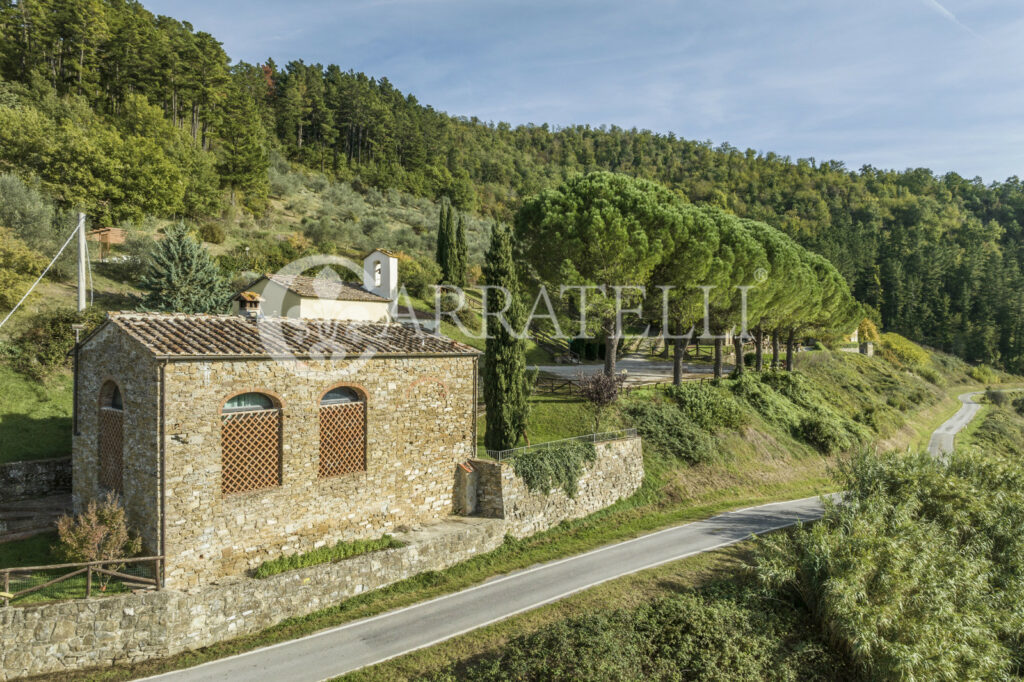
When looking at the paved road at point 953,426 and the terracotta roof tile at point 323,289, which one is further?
the paved road at point 953,426

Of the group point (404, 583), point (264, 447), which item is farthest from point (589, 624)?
point (264, 447)

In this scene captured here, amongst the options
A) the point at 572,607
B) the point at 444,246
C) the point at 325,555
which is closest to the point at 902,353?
the point at 444,246

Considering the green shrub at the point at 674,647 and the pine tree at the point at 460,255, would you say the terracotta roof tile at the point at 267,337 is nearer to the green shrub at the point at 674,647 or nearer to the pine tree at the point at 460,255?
the green shrub at the point at 674,647

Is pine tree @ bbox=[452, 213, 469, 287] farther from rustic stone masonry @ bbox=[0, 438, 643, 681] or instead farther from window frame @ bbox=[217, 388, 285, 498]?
window frame @ bbox=[217, 388, 285, 498]

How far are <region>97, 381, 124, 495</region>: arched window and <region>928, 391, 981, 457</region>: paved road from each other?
38.1 meters

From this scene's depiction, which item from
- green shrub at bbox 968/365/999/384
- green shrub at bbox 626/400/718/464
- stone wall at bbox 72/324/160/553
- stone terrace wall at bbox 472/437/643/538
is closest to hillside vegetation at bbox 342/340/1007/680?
stone terrace wall at bbox 472/437/643/538

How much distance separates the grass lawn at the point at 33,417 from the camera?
17.1 metres

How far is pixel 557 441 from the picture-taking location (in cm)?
1980

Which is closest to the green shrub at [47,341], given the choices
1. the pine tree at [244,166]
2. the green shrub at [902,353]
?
the pine tree at [244,166]

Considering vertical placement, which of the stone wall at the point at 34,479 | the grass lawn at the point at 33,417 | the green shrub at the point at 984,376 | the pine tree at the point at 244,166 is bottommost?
the green shrub at the point at 984,376

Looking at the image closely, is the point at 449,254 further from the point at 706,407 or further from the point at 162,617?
the point at 162,617

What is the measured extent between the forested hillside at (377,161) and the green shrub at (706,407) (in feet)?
121

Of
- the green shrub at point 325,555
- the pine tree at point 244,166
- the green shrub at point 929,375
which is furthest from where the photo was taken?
the green shrub at point 929,375

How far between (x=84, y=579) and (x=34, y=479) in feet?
24.8
